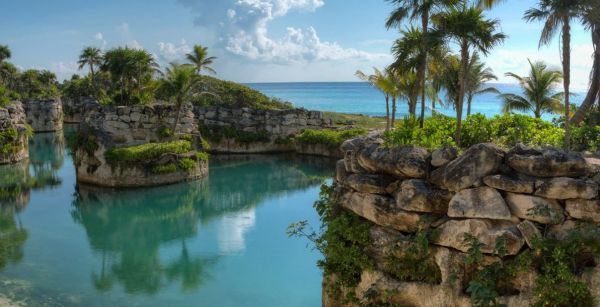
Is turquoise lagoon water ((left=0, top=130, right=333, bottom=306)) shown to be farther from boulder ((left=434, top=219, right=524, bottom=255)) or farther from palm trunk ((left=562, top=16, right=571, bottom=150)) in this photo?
palm trunk ((left=562, top=16, right=571, bottom=150))

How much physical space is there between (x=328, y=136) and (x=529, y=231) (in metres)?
28.5

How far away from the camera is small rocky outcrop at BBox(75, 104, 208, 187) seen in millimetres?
25391

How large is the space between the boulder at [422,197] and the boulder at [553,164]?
4.50ft

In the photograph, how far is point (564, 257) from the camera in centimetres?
796

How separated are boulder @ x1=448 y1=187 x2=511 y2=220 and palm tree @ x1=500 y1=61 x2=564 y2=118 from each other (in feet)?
52.7

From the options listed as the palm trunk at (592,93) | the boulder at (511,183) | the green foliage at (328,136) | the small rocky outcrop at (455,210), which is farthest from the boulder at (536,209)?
the green foliage at (328,136)

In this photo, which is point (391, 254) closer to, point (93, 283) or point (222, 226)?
point (93, 283)

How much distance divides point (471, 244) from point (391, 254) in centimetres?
164

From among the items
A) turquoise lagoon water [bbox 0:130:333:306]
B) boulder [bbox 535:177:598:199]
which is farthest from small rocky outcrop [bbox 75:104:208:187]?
boulder [bbox 535:177:598:199]

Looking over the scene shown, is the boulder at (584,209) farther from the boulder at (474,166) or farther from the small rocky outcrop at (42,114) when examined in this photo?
the small rocky outcrop at (42,114)

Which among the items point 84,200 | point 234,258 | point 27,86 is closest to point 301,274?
point 234,258

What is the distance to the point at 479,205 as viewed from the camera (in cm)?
857

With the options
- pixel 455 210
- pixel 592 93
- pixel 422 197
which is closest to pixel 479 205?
pixel 455 210

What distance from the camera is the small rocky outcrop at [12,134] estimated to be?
32000 mm
